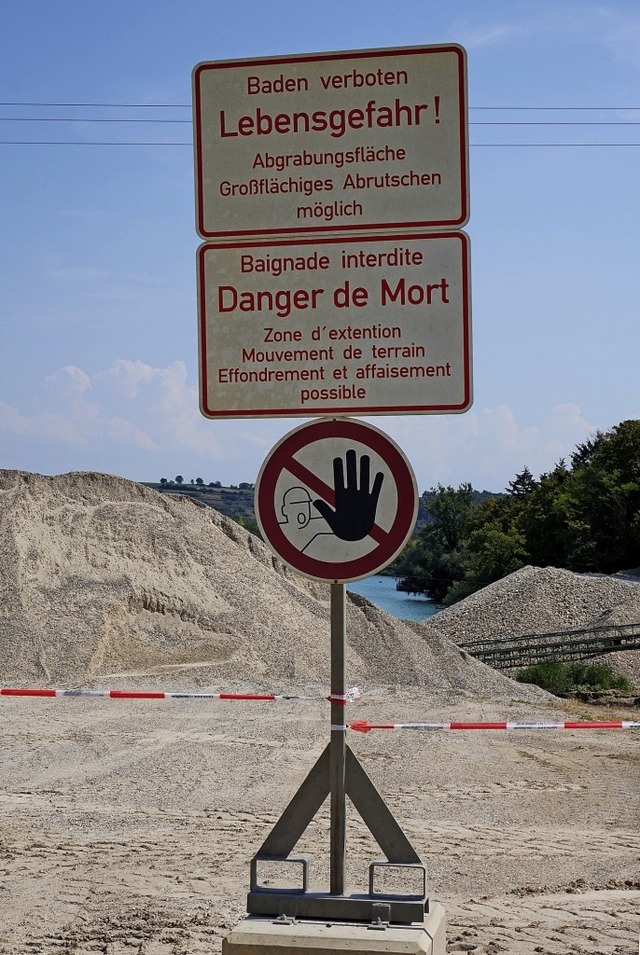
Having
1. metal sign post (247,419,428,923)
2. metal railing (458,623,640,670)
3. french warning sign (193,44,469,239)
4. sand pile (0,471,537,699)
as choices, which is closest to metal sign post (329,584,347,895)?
metal sign post (247,419,428,923)

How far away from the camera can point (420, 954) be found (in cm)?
370

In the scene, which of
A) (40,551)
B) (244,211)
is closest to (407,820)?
(244,211)

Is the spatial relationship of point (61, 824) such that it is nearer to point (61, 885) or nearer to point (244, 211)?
point (61, 885)

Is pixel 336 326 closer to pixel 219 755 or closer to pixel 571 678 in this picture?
pixel 219 755

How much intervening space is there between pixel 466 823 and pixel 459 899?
112 inches

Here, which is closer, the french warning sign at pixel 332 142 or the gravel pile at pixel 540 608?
the french warning sign at pixel 332 142

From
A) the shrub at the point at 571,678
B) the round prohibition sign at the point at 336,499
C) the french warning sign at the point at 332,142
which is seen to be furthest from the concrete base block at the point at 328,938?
the shrub at the point at 571,678

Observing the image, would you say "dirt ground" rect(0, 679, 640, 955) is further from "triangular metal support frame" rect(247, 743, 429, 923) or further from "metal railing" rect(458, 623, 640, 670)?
"metal railing" rect(458, 623, 640, 670)

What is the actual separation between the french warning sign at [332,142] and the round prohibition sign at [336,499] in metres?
0.81

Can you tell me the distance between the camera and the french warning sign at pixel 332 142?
411cm

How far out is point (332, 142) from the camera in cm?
416

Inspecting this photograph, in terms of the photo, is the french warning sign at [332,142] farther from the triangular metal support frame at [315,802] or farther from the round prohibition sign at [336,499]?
the triangular metal support frame at [315,802]

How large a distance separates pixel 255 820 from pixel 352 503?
662cm

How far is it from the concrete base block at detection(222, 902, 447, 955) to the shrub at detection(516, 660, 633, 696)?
63.6 feet
